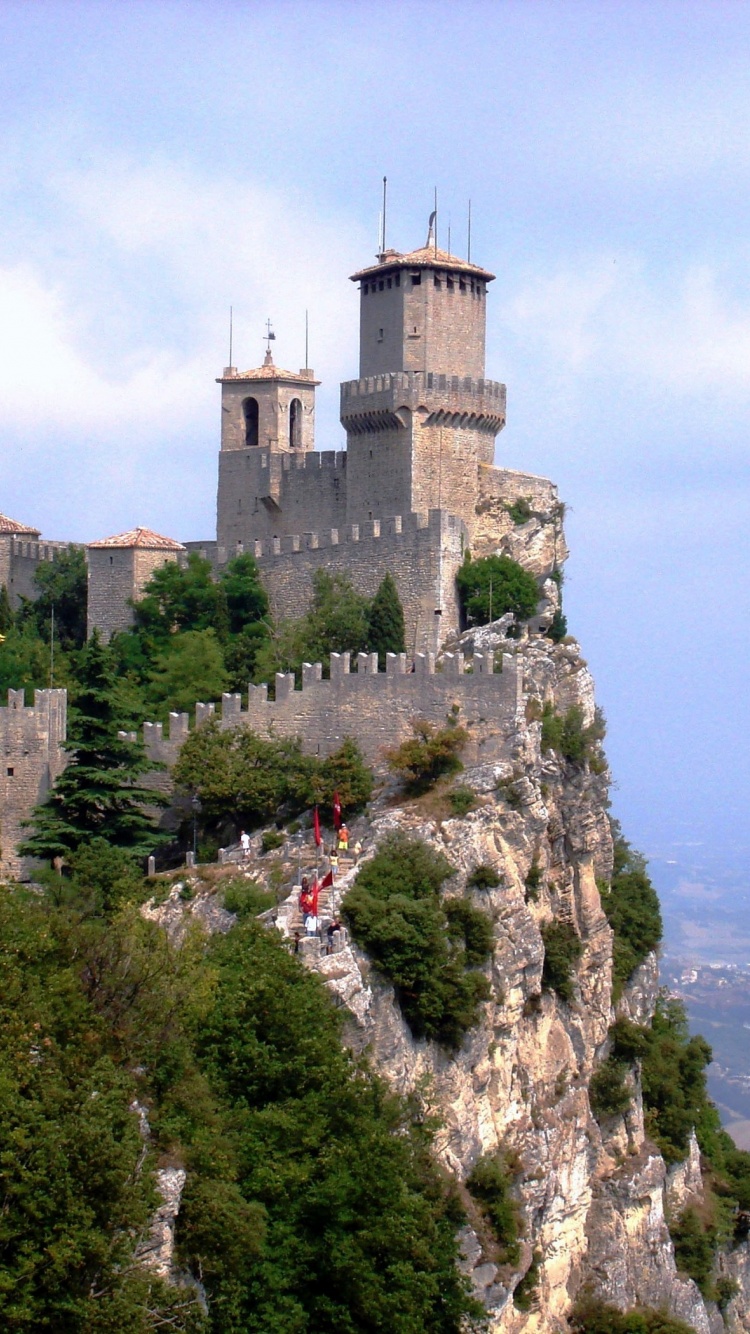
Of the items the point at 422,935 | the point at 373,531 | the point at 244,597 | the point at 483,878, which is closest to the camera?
the point at 422,935

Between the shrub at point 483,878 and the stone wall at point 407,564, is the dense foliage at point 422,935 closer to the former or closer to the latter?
the shrub at point 483,878

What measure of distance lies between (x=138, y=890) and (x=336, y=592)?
10.7 m

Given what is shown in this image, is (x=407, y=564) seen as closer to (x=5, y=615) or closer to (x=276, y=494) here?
(x=276, y=494)

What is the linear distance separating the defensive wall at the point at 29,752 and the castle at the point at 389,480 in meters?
6.97

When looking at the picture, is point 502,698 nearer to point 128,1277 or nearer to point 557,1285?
point 557,1285

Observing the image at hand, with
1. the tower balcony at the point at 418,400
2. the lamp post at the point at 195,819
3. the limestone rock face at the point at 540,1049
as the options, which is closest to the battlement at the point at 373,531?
the tower balcony at the point at 418,400

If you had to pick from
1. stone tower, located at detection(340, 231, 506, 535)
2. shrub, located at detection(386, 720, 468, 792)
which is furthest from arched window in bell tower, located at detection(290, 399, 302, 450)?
shrub, located at detection(386, 720, 468, 792)

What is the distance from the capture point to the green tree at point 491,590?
54.3 m

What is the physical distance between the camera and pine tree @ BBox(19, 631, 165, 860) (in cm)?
4881

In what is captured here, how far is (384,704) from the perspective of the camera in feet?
159

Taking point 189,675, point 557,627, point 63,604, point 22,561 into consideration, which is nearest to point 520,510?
point 557,627

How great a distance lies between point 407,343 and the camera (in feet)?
190

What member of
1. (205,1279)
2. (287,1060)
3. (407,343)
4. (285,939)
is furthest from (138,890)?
(407,343)

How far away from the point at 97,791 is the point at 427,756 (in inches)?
274
